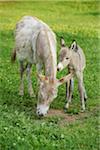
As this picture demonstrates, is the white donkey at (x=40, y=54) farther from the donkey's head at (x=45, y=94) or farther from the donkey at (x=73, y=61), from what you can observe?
the donkey at (x=73, y=61)

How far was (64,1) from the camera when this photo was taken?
1126 inches

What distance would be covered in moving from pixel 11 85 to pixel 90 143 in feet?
13.1

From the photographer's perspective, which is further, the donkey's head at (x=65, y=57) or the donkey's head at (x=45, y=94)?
the donkey's head at (x=65, y=57)

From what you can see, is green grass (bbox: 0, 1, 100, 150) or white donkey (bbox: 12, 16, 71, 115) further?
white donkey (bbox: 12, 16, 71, 115)

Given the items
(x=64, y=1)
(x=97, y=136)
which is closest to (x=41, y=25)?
(x=97, y=136)

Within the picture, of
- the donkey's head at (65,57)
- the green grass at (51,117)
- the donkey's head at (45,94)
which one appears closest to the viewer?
the green grass at (51,117)

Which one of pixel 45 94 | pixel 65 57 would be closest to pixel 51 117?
pixel 45 94

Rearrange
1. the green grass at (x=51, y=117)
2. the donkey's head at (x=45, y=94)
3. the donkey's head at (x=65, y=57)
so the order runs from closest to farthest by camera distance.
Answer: the green grass at (x=51, y=117), the donkey's head at (x=45, y=94), the donkey's head at (x=65, y=57)

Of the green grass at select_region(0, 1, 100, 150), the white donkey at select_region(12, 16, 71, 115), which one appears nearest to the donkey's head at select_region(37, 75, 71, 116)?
the white donkey at select_region(12, 16, 71, 115)

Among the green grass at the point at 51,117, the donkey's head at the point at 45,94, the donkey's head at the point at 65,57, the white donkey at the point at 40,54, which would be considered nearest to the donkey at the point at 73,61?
the donkey's head at the point at 65,57

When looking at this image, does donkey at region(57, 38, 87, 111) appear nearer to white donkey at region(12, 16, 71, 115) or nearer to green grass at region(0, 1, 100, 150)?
white donkey at region(12, 16, 71, 115)

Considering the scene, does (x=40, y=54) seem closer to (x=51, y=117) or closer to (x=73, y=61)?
(x=73, y=61)

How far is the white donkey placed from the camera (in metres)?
9.05

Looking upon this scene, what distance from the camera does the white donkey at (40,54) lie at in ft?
29.7
